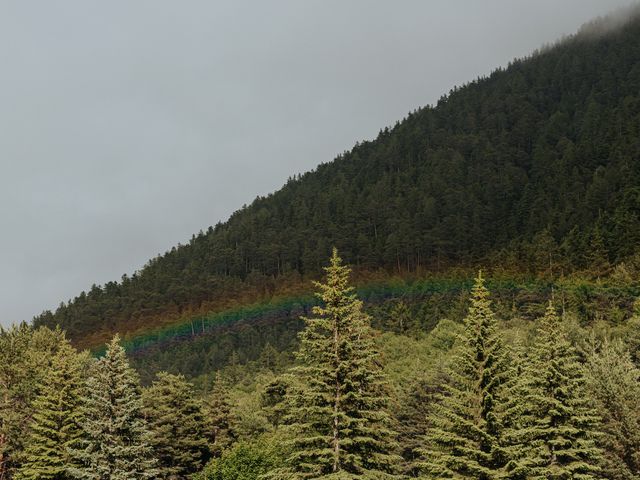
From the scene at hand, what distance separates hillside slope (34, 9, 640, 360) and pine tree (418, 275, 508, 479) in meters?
89.8

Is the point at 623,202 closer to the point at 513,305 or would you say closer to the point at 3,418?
the point at 513,305

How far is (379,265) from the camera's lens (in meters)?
151

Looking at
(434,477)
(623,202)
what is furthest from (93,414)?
(623,202)

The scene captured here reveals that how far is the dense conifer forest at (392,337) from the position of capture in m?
25.5

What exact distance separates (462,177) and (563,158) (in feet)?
92.2

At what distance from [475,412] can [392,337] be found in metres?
75.1

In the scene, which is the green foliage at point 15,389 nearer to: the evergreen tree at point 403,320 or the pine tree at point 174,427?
the pine tree at point 174,427

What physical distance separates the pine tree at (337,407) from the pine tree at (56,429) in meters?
22.1

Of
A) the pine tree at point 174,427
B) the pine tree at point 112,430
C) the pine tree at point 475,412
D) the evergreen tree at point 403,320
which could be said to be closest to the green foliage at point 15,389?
the pine tree at point 174,427

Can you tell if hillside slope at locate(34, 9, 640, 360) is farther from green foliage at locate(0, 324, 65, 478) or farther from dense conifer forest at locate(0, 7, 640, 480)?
green foliage at locate(0, 324, 65, 478)

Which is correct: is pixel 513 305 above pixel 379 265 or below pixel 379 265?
below

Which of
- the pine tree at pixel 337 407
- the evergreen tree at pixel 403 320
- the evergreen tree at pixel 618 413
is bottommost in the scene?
the evergreen tree at pixel 618 413

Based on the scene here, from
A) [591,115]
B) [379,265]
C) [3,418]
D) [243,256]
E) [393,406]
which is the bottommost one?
[393,406]

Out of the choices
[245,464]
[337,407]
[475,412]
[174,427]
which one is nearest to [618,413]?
[475,412]
